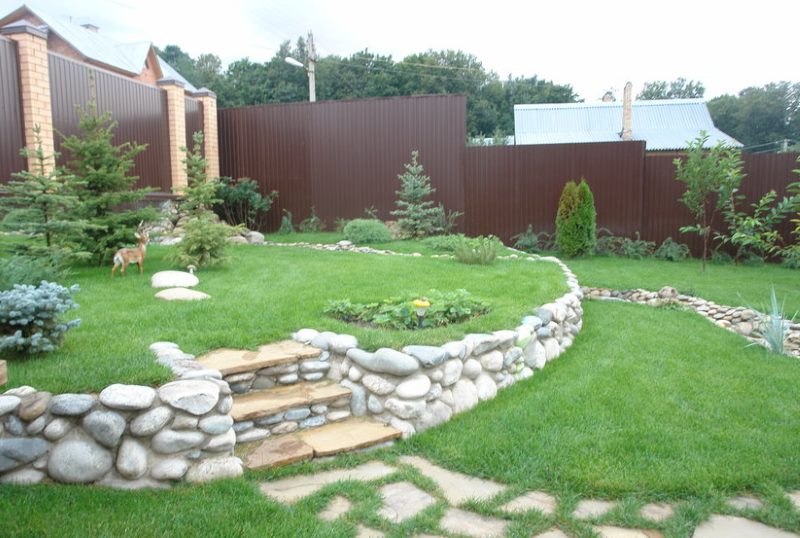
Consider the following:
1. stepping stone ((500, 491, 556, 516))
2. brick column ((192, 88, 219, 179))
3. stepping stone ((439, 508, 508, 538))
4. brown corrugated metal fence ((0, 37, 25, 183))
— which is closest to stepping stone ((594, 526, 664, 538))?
stepping stone ((500, 491, 556, 516))

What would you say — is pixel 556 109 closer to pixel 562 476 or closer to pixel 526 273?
pixel 526 273

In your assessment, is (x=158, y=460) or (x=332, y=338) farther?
(x=332, y=338)

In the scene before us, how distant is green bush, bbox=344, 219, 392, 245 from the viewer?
413 inches

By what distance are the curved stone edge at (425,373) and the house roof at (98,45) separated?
636 inches

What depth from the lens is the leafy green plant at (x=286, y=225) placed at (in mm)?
12655

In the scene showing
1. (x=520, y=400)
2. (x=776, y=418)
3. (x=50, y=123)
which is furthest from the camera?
(x=50, y=123)

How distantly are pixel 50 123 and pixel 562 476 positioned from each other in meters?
8.86

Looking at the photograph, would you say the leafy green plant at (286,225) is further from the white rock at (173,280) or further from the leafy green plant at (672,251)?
the leafy green plant at (672,251)

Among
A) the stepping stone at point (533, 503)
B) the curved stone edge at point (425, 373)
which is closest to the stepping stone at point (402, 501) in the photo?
Result: the stepping stone at point (533, 503)

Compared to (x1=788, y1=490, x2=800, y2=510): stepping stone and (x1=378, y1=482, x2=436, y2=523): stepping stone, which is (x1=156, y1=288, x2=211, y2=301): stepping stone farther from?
(x1=788, y1=490, x2=800, y2=510): stepping stone

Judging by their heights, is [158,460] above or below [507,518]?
above

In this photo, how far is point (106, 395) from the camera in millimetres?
2678

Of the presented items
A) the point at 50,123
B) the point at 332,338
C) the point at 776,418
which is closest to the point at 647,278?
the point at 776,418

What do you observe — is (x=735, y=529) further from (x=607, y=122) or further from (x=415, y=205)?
(x=607, y=122)
